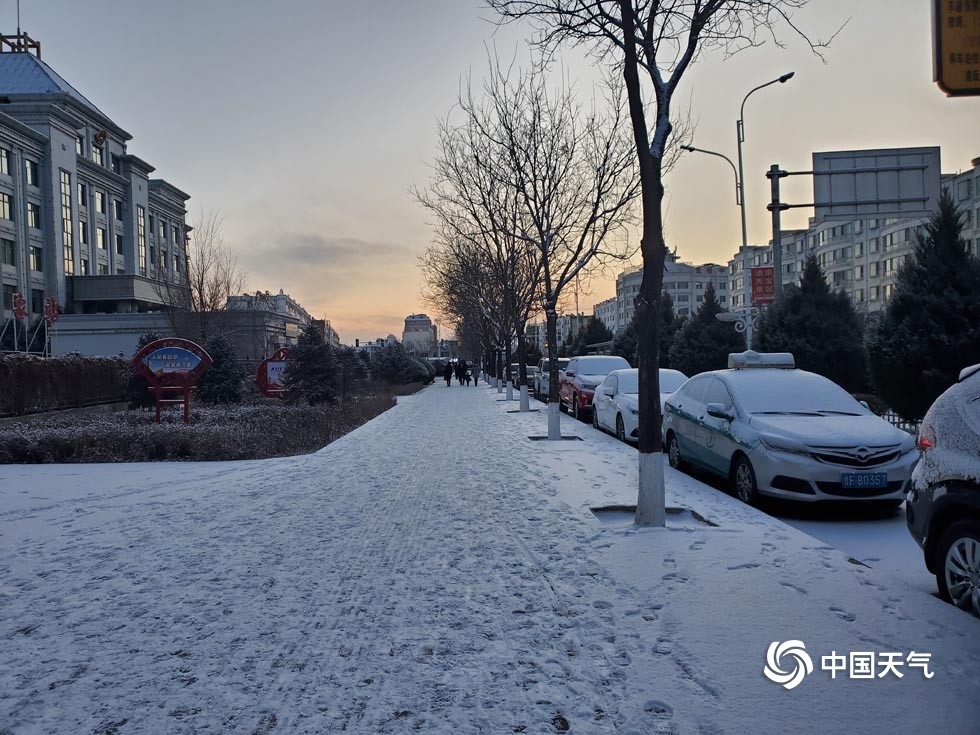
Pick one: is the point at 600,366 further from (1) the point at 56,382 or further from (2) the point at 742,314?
(1) the point at 56,382

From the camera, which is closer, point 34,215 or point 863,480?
point 863,480

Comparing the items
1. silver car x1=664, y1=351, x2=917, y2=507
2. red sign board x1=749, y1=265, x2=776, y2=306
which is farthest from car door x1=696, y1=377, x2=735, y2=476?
red sign board x1=749, y1=265, x2=776, y2=306

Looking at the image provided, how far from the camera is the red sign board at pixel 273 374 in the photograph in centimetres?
2516

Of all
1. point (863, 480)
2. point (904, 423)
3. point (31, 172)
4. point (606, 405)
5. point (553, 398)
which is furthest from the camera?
point (31, 172)

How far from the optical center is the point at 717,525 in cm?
721

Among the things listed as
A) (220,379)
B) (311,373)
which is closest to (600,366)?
(311,373)

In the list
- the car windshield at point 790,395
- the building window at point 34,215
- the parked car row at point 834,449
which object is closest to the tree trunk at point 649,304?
the parked car row at point 834,449

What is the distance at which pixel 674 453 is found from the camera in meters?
11.4

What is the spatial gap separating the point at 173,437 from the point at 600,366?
40.0ft

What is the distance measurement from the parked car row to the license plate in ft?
0.03

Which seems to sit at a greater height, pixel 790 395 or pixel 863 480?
pixel 790 395

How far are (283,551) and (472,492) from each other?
3134 millimetres

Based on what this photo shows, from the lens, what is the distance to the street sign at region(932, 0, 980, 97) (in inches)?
185

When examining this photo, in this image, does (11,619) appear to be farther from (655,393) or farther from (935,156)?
(935,156)
